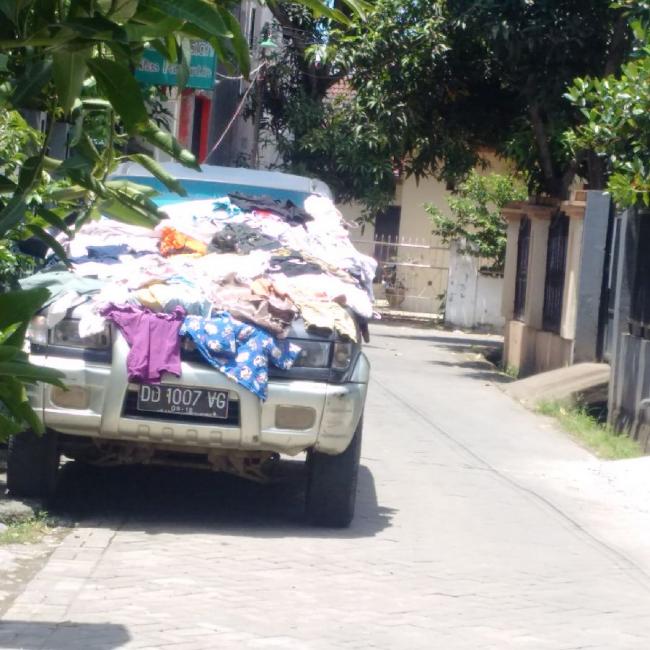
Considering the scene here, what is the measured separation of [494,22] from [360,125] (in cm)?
341

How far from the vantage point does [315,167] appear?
22891 millimetres

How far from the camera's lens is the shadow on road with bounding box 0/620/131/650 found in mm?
4809

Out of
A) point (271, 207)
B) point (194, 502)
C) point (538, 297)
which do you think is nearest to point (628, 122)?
point (271, 207)

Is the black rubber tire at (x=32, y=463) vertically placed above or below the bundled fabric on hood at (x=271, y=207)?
below

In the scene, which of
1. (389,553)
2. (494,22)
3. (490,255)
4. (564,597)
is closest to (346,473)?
(389,553)

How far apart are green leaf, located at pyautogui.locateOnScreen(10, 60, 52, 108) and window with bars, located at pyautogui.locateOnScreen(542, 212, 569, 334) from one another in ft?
40.9

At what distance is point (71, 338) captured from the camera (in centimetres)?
658

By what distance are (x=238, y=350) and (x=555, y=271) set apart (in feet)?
33.6

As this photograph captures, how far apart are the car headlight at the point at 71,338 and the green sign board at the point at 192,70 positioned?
7.20 feet

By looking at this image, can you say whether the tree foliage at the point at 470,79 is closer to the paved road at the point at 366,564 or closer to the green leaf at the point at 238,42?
the paved road at the point at 366,564

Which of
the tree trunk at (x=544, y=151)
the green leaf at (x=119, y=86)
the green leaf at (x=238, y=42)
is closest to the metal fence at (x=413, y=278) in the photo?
the tree trunk at (x=544, y=151)

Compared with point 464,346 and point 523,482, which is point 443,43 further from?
point 523,482

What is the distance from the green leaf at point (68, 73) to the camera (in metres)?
3.29

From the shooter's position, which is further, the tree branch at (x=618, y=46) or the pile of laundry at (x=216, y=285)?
the tree branch at (x=618, y=46)
